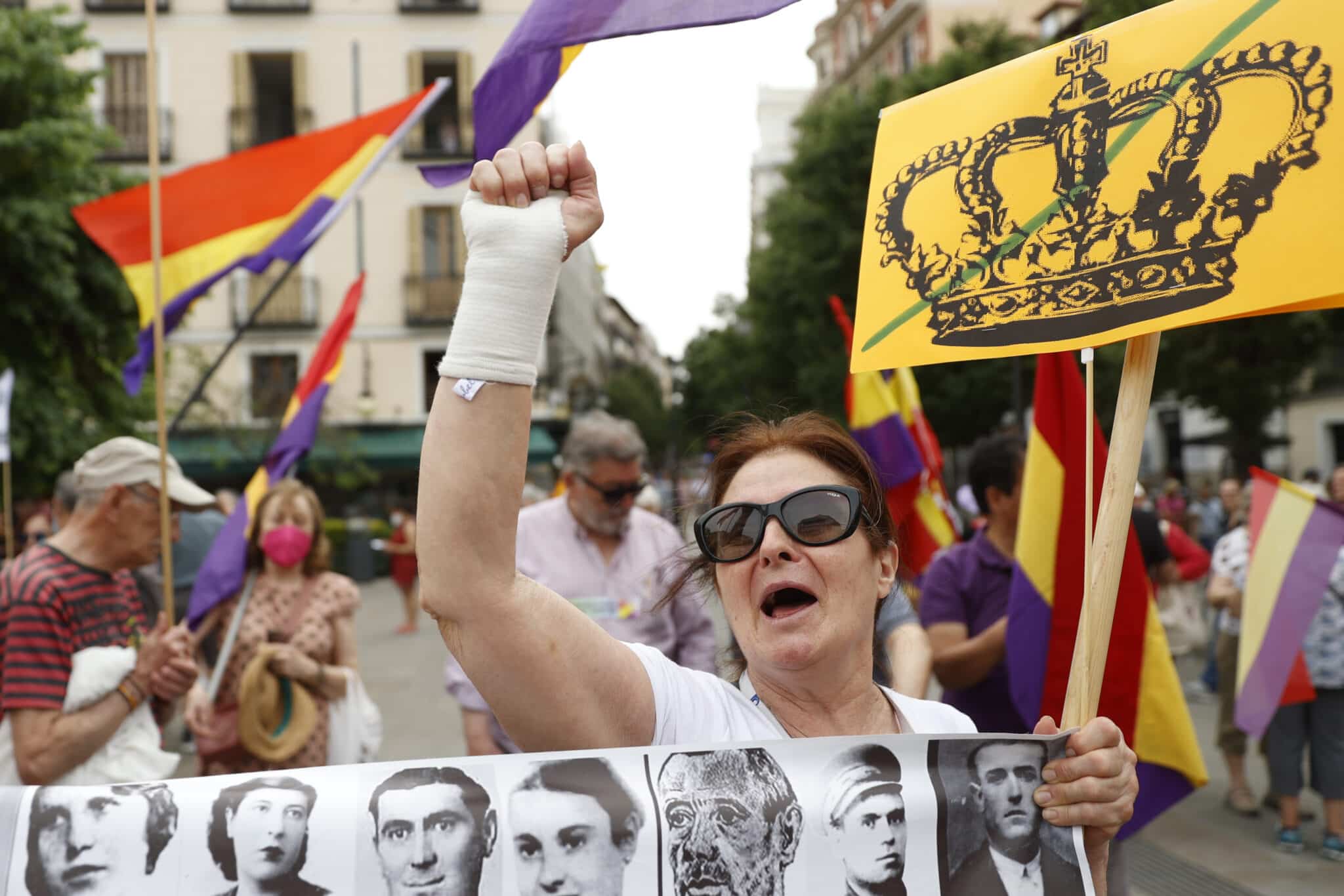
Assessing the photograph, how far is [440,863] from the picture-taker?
154 centimetres

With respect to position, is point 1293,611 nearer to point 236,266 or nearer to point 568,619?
point 236,266

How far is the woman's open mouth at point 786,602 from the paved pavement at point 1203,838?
4.14m

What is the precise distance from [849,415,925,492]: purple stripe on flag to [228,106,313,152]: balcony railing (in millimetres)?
23031

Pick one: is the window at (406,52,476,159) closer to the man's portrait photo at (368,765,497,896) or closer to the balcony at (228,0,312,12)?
the balcony at (228,0,312,12)

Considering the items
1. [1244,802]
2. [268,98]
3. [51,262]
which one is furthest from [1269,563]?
[268,98]

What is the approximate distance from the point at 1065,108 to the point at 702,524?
815 mm

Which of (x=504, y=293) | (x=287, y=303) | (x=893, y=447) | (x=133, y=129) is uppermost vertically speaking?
(x=133, y=129)

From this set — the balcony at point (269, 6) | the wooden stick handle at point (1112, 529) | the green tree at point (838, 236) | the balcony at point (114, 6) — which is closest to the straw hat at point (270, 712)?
the wooden stick handle at point (1112, 529)

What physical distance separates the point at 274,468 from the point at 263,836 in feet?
12.7

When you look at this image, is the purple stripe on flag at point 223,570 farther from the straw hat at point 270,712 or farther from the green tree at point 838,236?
the green tree at point 838,236

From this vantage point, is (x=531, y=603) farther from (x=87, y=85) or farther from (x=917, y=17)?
(x=917, y=17)

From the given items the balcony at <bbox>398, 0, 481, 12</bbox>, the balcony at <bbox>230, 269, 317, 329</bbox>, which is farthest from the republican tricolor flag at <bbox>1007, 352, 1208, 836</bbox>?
the balcony at <bbox>398, 0, 481, 12</bbox>

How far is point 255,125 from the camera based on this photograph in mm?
28797

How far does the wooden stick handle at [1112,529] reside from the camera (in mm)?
1608
